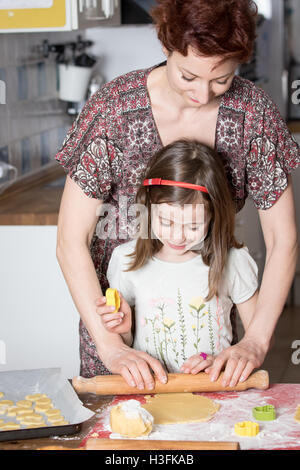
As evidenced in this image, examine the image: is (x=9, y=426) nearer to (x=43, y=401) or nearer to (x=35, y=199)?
(x=43, y=401)

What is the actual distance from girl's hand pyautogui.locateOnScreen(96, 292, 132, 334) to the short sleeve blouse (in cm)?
22

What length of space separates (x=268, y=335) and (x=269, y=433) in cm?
34

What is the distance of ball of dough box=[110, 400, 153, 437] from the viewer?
3.54 ft

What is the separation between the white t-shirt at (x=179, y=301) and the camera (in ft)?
4.89

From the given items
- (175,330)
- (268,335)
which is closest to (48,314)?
(175,330)

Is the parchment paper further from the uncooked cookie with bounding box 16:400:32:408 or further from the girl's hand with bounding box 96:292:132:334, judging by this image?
the girl's hand with bounding box 96:292:132:334

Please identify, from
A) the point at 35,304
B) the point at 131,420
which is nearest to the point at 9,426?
the point at 131,420

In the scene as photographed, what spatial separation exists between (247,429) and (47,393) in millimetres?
363

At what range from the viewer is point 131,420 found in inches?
42.4

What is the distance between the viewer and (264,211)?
1.45 meters

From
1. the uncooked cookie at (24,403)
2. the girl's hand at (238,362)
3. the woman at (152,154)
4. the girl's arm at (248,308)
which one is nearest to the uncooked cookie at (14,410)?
the uncooked cookie at (24,403)

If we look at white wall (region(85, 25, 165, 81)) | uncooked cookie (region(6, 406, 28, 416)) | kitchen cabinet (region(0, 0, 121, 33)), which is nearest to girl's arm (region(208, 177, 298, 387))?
uncooked cookie (region(6, 406, 28, 416))
